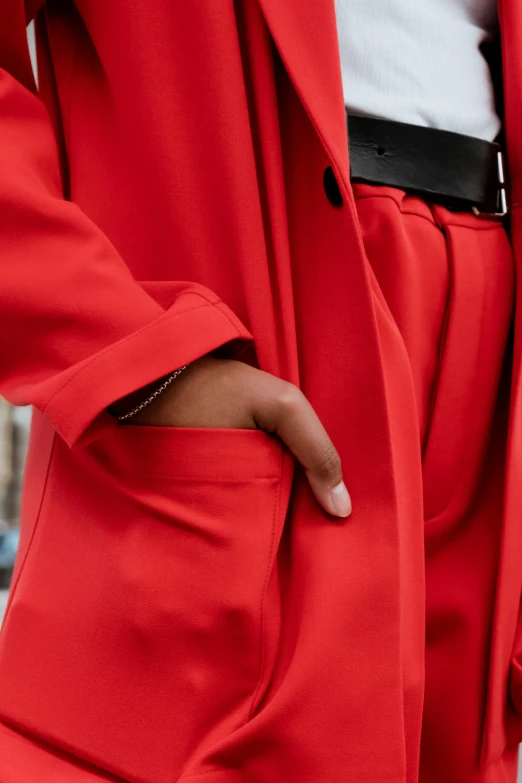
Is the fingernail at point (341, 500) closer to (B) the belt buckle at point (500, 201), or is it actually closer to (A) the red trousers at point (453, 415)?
(A) the red trousers at point (453, 415)

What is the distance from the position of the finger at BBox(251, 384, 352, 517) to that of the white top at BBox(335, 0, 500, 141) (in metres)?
0.33

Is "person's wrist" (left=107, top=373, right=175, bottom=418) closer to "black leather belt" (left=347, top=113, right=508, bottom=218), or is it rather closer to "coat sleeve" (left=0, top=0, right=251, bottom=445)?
"coat sleeve" (left=0, top=0, right=251, bottom=445)

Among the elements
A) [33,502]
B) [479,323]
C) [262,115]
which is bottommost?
[33,502]

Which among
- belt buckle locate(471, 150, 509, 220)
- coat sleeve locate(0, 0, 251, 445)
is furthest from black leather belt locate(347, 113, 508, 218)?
coat sleeve locate(0, 0, 251, 445)

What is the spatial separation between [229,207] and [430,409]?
29 centimetres

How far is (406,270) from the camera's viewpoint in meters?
0.68

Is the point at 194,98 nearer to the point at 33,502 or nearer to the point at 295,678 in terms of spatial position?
the point at 33,502

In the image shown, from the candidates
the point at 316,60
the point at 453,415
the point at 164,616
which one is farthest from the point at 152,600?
the point at 316,60

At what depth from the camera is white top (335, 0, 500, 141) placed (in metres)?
0.73

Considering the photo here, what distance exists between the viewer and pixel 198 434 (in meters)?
0.58

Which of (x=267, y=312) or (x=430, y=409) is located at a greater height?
(x=267, y=312)

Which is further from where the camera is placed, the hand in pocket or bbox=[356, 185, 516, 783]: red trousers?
bbox=[356, 185, 516, 783]: red trousers

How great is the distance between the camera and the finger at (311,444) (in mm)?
581

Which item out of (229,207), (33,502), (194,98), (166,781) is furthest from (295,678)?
(194,98)
